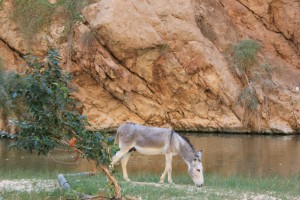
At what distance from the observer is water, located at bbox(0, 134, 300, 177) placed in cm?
1767

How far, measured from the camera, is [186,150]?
1397 cm

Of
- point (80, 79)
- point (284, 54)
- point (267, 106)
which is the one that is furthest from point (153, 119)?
point (284, 54)

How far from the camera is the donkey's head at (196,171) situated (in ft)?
42.8

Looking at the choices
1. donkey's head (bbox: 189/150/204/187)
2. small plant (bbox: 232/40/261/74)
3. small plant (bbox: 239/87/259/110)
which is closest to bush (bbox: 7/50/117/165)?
donkey's head (bbox: 189/150/204/187)

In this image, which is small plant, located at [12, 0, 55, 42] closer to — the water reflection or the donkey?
the water reflection

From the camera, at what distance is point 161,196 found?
32.9 ft

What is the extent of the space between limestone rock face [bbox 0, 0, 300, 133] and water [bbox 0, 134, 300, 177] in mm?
5181

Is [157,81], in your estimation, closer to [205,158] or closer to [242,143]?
[242,143]

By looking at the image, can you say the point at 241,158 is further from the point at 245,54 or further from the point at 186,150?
the point at 245,54

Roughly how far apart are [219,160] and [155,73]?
1167 cm

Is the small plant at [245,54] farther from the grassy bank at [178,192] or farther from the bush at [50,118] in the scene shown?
the bush at [50,118]

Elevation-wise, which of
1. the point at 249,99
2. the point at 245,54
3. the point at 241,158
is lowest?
the point at 241,158

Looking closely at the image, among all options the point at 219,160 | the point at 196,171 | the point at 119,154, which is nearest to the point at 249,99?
the point at 219,160

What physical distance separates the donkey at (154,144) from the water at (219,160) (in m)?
1.72
